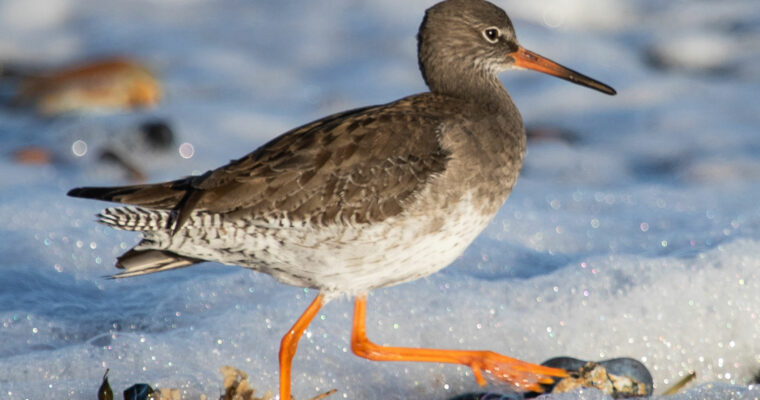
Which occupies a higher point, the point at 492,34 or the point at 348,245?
the point at 492,34

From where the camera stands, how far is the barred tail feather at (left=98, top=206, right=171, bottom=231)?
479 cm

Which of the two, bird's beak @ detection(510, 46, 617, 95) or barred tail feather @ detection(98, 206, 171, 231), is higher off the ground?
bird's beak @ detection(510, 46, 617, 95)

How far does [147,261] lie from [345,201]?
47.0 inches

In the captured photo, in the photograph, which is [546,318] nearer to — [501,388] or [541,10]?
[501,388]

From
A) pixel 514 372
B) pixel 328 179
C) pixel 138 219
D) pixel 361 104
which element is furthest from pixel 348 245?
pixel 361 104

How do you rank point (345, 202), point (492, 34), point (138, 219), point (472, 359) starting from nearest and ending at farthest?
1. point (345, 202)
2. point (138, 219)
3. point (472, 359)
4. point (492, 34)

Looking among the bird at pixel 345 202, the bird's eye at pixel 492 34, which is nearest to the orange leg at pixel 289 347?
the bird at pixel 345 202

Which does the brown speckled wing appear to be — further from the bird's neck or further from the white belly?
the bird's neck

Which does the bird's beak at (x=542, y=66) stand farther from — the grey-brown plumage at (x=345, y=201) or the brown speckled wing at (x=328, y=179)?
the brown speckled wing at (x=328, y=179)

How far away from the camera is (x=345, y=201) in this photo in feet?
15.3

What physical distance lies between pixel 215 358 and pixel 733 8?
Answer: 10.1 meters

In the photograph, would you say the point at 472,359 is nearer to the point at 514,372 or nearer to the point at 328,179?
the point at 514,372

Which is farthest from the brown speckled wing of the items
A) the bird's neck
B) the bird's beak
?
Result: the bird's beak

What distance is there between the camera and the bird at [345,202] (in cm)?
465
